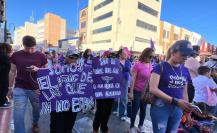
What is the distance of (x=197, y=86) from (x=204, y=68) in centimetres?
38

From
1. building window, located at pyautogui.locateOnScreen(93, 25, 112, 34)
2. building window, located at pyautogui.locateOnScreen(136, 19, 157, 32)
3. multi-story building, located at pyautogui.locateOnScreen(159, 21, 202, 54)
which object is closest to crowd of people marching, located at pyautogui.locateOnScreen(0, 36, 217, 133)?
building window, located at pyautogui.locateOnScreen(93, 25, 112, 34)

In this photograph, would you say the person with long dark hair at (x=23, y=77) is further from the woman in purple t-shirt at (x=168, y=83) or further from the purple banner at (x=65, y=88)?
the woman in purple t-shirt at (x=168, y=83)

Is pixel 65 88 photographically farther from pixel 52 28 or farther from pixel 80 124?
pixel 52 28

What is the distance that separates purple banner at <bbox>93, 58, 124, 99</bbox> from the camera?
18.0ft

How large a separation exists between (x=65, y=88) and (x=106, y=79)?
4.24 ft

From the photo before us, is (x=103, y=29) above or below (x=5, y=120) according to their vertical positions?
above

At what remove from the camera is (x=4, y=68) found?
7969mm

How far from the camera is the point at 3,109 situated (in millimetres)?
8320

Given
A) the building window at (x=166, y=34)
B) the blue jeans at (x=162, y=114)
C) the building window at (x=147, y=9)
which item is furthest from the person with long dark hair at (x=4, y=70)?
the building window at (x=166, y=34)

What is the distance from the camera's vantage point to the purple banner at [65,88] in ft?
14.1

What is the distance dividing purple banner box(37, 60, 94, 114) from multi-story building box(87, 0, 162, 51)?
2170 inches

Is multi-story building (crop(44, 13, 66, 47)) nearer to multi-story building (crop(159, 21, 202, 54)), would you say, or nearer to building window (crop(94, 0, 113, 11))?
building window (crop(94, 0, 113, 11))

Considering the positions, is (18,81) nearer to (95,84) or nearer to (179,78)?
(95,84)

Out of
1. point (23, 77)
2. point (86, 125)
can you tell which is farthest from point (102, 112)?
point (23, 77)
